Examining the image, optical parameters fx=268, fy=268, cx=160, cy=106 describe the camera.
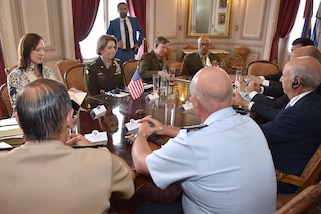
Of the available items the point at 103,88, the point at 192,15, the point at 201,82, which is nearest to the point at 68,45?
the point at 103,88

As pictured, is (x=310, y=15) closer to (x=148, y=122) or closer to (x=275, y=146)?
(x=275, y=146)

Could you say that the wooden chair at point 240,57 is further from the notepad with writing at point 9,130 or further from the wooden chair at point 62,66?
the notepad with writing at point 9,130

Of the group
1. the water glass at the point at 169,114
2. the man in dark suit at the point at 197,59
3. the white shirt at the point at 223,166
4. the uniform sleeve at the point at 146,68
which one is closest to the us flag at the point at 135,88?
the water glass at the point at 169,114

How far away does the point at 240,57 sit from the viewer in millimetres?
6078

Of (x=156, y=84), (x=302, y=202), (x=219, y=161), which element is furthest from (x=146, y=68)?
(x=302, y=202)

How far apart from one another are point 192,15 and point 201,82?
5.23m

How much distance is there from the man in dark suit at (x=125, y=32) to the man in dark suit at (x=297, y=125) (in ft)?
11.1

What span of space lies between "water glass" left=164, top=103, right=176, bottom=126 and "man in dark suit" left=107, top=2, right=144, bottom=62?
266 centimetres

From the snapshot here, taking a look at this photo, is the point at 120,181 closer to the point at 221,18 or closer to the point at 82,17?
the point at 82,17

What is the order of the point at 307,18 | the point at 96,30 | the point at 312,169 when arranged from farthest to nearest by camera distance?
1. the point at 307,18
2. the point at 96,30
3. the point at 312,169

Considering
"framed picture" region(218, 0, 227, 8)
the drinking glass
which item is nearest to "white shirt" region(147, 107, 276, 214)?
the drinking glass

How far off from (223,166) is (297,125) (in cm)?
79

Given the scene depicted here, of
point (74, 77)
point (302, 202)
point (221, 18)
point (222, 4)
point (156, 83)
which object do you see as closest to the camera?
point (302, 202)

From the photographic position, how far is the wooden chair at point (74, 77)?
9.88ft
